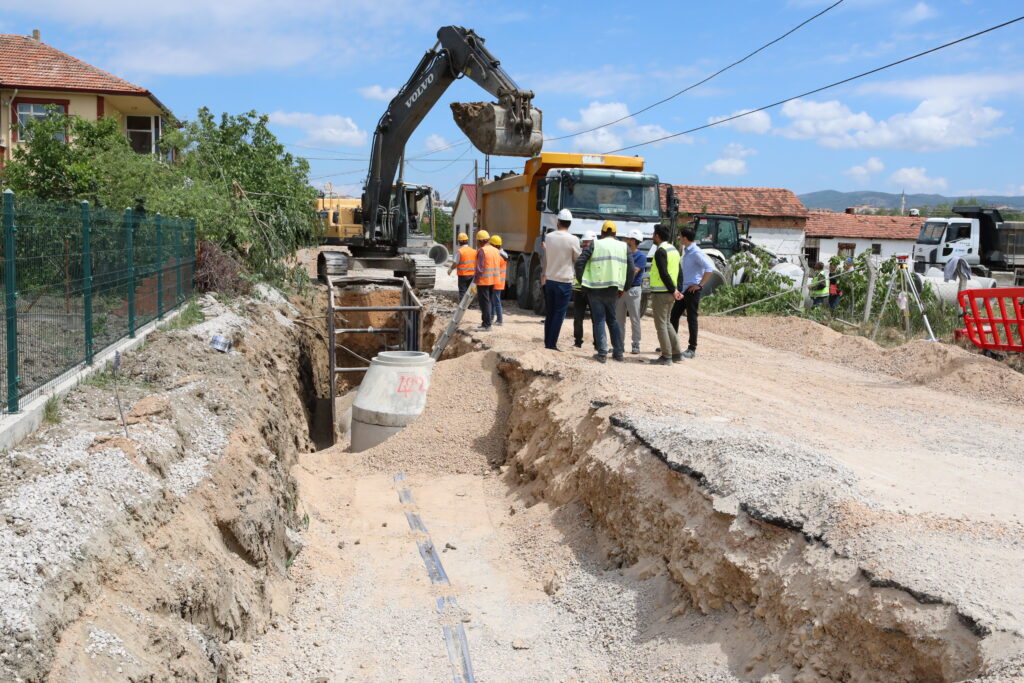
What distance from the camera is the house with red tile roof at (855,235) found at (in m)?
51.0

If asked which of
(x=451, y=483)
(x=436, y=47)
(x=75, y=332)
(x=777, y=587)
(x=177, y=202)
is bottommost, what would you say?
(x=451, y=483)

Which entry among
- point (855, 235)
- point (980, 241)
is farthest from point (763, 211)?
point (980, 241)

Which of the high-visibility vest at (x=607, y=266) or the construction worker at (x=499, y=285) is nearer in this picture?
the high-visibility vest at (x=607, y=266)

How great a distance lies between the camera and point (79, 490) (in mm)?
4930

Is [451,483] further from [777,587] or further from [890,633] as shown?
[890,633]

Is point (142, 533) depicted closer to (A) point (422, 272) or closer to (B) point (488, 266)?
(B) point (488, 266)

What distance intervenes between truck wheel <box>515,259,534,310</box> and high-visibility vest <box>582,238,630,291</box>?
7.08m

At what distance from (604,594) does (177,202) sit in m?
11.1

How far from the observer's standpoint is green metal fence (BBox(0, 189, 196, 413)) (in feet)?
19.9

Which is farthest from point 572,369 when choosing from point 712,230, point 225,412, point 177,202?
point 712,230

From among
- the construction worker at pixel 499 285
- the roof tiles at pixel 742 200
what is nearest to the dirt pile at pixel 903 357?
the construction worker at pixel 499 285

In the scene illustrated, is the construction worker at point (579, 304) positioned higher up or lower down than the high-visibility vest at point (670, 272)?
lower down

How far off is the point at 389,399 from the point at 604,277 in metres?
3.08

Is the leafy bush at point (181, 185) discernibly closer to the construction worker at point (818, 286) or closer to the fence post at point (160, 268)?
the fence post at point (160, 268)
